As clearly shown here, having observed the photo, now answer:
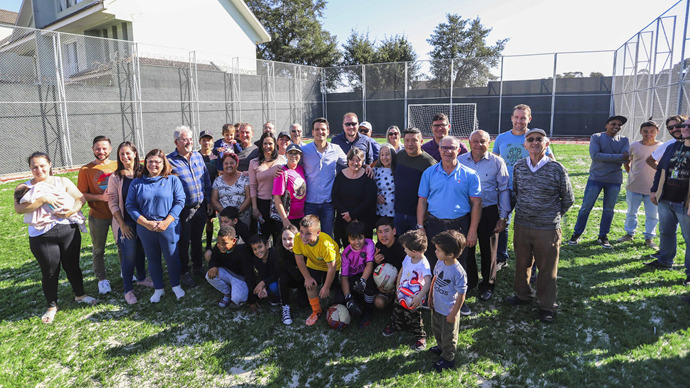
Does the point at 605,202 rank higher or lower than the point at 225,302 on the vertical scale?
higher

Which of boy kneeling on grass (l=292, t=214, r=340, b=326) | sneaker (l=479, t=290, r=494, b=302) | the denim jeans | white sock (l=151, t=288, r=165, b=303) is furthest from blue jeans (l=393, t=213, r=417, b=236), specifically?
white sock (l=151, t=288, r=165, b=303)

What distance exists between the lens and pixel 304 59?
3412 centimetres

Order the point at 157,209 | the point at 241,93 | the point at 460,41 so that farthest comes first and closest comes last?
1. the point at 460,41
2. the point at 241,93
3. the point at 157,209

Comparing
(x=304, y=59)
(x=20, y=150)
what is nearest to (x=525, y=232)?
(x=20, y=150)

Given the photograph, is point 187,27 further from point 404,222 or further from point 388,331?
point 388,331

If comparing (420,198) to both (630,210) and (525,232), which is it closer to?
(525,232)

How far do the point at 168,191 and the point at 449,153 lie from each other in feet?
9.84

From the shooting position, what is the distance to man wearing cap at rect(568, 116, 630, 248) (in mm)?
5574

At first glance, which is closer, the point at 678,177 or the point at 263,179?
the point at 678,177

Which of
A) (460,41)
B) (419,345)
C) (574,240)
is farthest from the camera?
(460,41)

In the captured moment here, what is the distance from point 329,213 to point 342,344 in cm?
157

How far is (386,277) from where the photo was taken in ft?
12.9

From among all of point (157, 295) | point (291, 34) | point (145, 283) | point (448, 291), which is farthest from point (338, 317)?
point (291, 34)

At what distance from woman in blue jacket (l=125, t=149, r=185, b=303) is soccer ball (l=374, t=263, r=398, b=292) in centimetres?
232
